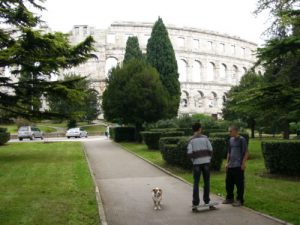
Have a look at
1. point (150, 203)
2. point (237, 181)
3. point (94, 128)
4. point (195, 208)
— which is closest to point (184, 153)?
point (150, 203)

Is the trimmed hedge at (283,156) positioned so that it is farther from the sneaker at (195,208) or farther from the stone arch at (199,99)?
the stone arch at (199,99)

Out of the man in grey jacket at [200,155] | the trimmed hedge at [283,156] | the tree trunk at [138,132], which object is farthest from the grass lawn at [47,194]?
the tree trunk at [138,132]

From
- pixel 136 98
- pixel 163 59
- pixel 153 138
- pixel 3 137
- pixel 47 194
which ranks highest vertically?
pixel 163 59

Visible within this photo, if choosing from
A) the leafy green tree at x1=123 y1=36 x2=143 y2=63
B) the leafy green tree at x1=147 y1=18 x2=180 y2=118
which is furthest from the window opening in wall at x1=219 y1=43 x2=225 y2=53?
the leafy green tree at x1=147 y1=18 x2=180 y2=118

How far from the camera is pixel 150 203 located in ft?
37.4

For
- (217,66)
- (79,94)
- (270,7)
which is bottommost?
(79,94)

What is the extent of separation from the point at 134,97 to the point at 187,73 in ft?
189

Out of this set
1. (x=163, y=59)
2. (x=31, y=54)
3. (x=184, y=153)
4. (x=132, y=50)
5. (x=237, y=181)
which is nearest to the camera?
(x=237, y=181)

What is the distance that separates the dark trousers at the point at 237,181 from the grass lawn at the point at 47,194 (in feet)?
10.0

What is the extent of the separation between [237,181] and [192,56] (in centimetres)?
8165

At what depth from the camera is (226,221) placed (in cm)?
920

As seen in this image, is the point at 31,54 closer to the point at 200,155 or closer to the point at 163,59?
the point at 200,155

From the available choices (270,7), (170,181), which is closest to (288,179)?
(170,181)

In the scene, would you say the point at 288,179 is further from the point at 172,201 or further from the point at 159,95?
the point at 159,95
